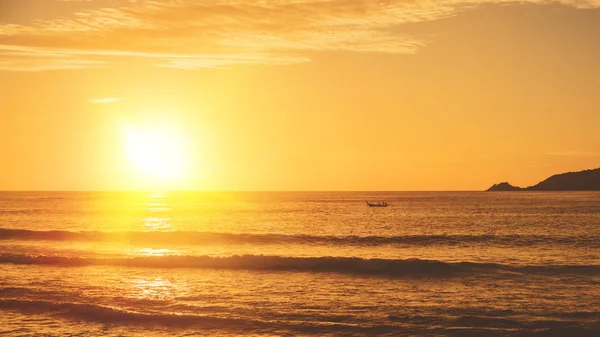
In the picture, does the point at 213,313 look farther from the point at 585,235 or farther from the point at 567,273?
the point at 585,235

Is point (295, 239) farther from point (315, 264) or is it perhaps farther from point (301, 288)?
point (301, 288)

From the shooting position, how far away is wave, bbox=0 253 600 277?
116 ft

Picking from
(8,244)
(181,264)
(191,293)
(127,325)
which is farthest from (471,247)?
(8,244)

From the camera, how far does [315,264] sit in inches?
1497

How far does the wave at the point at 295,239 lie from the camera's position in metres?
52.3

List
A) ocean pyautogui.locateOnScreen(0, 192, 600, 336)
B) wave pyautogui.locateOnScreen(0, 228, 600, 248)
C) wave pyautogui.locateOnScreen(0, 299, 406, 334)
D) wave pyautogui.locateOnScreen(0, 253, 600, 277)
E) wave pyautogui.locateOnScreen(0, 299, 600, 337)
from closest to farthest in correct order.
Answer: wave pyautogui.locateOnScreen(0, 299, 600, 337) < wave pyautogui.locateOnScreen(0, 299, 406, 334) < ocean pyautogui.locateOnScreen(0, 192, 600, 336) < wave pyautogui.locateOnScreen(0, 253, 600, 277) < wave pyautogui.locateOnScreen(0, 228, 600, 248)

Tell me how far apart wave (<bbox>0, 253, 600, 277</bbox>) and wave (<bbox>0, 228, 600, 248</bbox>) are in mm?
→ 13153

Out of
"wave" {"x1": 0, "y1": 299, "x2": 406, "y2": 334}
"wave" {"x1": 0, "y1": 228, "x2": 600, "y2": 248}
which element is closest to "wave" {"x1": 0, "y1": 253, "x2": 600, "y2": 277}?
"wave" {"x1": 0, "y1": 299, "x2": 406, "y2": 334}

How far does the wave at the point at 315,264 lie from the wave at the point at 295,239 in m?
13.2

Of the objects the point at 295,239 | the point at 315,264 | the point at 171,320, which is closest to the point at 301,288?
the point at 171,320

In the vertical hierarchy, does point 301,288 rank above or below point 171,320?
above

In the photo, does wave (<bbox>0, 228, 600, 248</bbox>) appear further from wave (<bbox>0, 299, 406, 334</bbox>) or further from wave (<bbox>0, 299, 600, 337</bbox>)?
wave (<bbox>0, 299, 600, 337</bbox>)

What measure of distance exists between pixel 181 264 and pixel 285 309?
15726 mm

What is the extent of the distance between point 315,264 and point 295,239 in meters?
18.4
